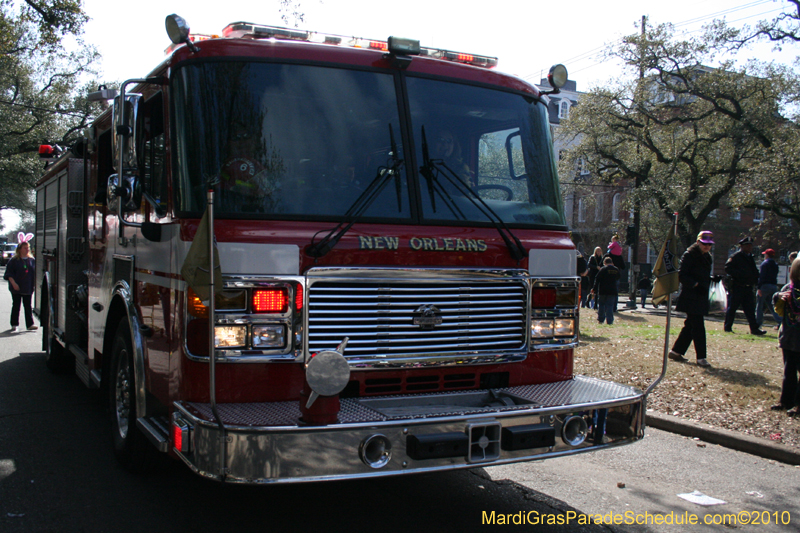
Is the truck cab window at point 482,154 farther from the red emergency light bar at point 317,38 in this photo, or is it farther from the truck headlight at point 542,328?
the truck headlight at point 542,328

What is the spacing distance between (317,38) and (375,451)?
2547 millimetres

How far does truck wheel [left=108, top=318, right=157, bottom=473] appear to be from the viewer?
4477mm

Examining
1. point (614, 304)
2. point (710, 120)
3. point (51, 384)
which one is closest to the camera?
point (51, 384)

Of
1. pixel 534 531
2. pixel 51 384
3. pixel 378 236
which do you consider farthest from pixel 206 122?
pixel 51 384

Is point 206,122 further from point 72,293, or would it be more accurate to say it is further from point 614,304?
point 614,304

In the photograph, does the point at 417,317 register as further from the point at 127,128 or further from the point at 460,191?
the point at 127,128

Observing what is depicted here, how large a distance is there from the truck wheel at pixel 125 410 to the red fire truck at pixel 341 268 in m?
0.03

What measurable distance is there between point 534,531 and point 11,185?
124ft

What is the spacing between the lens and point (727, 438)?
6090 mm

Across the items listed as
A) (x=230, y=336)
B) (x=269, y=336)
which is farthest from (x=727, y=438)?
(x=230, y=336)

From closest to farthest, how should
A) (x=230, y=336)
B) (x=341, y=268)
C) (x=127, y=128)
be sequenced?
(x=230, y=336), (x=341, y=268), (x=127, y=128)

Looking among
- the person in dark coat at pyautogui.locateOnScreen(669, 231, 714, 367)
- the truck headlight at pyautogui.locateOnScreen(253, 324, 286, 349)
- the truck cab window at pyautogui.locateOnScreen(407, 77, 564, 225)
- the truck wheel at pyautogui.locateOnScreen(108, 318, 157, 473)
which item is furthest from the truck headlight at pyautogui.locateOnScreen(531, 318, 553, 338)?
the person in dark coat at pyautogui.locateOnScreen(669, 231, 714, 367)

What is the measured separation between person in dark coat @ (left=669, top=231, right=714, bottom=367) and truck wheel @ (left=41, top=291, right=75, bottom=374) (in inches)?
299

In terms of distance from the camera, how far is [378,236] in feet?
12.6
